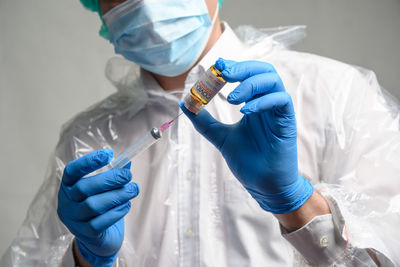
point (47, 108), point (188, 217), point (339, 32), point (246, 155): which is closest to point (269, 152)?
point (246, 155)

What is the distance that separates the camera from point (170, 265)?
1.13 meters

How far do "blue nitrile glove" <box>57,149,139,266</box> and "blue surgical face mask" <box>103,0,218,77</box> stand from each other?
0.36 meters

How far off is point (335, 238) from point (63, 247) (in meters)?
0.78

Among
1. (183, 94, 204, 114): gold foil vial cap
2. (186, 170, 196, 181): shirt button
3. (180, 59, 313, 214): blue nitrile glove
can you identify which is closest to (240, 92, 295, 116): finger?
(180, 59, 313, 214): blue nitrile glove

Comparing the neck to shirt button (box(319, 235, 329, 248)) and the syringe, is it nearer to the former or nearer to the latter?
the syringe

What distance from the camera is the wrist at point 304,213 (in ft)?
3.10

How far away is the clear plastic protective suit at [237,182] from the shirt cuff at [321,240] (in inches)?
0.4

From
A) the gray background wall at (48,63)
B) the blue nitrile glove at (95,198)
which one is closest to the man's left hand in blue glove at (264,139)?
the blue nitrile glove at (95,198)

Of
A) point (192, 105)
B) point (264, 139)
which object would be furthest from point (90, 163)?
point (264, 139)

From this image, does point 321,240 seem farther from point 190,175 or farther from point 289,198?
point 190,175

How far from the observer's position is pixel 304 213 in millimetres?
944

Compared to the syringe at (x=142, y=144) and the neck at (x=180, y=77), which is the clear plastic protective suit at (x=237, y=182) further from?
the syringe at (x=142, y=144)

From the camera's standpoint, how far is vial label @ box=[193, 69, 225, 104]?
883mm

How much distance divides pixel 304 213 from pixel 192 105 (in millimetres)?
346
